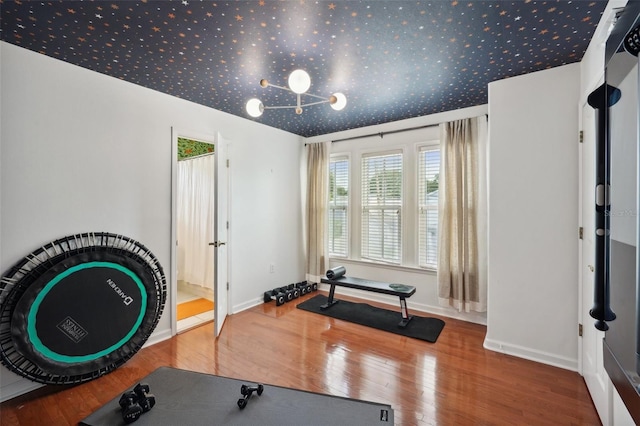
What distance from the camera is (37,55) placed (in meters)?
2.13

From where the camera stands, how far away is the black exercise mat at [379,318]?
3051mm

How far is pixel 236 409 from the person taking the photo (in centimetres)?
185

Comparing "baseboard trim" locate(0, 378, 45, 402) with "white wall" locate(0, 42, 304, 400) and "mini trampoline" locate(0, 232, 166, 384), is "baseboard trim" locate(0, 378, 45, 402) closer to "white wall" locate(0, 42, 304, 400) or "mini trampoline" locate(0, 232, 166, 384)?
"white wall" locate(0, 42, 304, 400)

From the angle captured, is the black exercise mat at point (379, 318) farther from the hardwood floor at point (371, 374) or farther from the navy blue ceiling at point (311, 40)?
the navy blue ceiling at point (311, 40)

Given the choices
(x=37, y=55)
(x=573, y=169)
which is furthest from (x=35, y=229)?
(x=573, y=169)

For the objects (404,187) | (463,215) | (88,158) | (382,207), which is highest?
(88,158)

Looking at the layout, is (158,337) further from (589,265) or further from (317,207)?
(589,265)

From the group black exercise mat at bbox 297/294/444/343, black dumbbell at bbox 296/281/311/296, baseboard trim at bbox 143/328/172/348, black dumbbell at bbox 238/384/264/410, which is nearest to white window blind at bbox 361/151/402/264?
black exercise mat at bbox 297/294/444/343

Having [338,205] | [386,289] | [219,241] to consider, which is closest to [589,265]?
[386,289]

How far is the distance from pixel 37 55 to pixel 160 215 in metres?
1.52

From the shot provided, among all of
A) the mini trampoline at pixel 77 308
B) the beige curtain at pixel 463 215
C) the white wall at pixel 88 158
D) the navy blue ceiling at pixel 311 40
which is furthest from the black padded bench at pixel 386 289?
the navy blue ceiling at pixel 311 40

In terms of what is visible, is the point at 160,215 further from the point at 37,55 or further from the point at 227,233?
the point at 37,55

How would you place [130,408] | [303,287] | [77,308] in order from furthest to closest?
1. [303,287]
2. [77,308]
3. [130,408]

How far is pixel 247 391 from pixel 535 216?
9.03 feet
